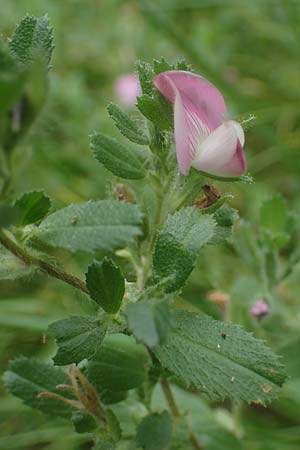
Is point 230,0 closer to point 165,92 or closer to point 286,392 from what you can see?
point 286,392

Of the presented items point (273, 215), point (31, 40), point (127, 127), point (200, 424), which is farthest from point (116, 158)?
point (200, 424)

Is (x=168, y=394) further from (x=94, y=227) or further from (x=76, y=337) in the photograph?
(x=94, y=227)

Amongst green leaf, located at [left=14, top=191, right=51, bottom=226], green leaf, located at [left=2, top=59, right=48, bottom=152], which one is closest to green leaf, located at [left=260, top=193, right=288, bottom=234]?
green leaf, located at [left=14, top=191, right=51, bottom=226]

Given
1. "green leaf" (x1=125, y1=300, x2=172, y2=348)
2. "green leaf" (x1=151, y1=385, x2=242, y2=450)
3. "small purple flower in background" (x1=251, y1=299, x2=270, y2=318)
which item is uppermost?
"green leaf" (x1=125, y1=300, x2=172, y2=348)

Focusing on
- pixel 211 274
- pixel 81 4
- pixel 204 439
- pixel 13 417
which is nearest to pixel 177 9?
pixel 81 4

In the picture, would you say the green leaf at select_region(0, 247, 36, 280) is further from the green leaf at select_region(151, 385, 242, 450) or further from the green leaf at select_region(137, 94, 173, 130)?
the green leaf at select_region(151, 385, 242, 450)

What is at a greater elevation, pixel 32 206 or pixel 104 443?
pixel 32 206
